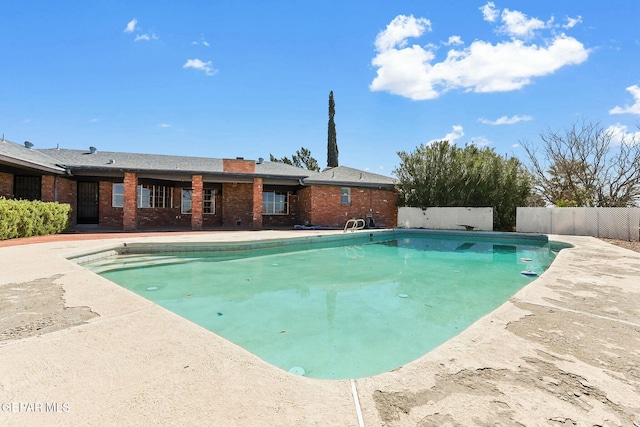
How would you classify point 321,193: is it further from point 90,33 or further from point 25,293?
→ point 25,293

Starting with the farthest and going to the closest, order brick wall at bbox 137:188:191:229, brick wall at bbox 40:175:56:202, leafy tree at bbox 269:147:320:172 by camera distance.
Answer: leafy tree at bbox 269:147:320:172
brick wall at bbox 137:188:191:229
brick wall at bbox 40:175:56:202

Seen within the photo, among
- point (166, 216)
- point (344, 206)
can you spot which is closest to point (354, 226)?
point (344, 206)

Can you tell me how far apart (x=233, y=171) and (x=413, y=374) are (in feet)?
47.0

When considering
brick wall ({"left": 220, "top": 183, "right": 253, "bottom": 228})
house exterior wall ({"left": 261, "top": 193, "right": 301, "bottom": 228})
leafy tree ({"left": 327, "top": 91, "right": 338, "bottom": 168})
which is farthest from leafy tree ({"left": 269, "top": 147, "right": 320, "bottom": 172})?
brick wall ({"left": 220, "top": 183, "right": 253, "bottom": 228})

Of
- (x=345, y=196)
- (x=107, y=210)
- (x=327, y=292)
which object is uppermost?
(x=345, y=196)

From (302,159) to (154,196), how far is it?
89.4ft

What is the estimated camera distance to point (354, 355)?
322 cm

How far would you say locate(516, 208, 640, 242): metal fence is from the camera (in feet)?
40.1

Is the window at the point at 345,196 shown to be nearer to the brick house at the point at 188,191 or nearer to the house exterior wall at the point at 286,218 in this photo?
the brick house at the point at 188,191

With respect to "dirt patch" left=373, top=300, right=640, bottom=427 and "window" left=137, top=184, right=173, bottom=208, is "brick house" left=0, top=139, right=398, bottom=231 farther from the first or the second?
"dirt patch" left=373, top=300, right=640, bottom=427

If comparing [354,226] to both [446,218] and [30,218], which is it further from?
[30,218]

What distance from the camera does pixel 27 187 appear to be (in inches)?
522

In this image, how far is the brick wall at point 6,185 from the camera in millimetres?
11742

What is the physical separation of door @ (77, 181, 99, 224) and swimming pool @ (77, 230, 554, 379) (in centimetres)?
933
